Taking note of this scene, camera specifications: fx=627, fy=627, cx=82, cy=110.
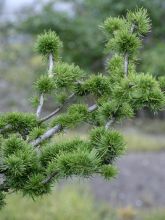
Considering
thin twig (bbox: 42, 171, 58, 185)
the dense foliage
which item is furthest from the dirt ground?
thin twig (bbox: 42, 171, 58, 185)

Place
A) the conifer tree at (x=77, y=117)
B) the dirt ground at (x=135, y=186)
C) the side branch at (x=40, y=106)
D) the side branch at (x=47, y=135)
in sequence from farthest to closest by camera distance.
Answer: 1. the dirt ground at (x=135, y=186)
2. the side branch at (x=40, y=106)
3. the side branch at (x=47, y=135)
4. the conifer tree at (x=77, y=117)

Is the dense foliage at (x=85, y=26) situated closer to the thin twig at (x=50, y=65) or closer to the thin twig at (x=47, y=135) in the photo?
the thin twig at (x=50, y=65)

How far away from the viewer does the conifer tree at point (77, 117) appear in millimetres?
2230

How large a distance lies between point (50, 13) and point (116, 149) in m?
14.4

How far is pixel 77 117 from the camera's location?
8.21ft

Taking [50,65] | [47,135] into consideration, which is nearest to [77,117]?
[47,135]

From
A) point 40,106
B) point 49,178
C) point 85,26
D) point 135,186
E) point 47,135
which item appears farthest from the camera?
point 85,26

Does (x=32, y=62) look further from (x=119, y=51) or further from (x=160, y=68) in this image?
(x=119, y=51)

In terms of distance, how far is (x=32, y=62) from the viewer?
58.6 ft

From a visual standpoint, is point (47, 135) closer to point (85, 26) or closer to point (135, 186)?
point (135, 186)

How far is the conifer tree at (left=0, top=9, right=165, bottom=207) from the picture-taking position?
223cm

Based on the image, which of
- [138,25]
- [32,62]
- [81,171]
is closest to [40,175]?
[81,171]

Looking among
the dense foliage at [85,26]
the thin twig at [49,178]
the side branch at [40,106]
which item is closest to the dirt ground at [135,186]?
the dense foliage at [85,26]

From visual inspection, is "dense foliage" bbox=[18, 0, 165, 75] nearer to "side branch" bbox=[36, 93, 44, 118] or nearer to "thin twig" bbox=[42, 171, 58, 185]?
"side branch" bbox=[36, 93, 44, 118]
